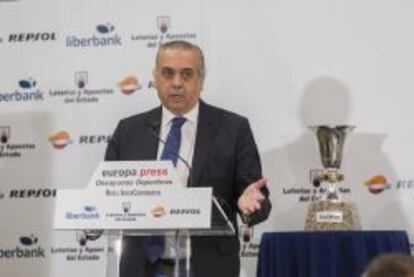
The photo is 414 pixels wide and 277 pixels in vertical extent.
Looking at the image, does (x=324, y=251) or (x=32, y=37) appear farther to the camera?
(x=32, y=37)

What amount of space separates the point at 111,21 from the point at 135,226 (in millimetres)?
2397

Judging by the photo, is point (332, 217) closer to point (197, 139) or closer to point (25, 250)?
point (197, 139)

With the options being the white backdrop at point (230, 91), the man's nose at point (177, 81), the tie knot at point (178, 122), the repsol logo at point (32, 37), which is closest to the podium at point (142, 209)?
the tie knot at point (178, 122)

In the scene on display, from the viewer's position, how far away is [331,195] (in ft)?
13.5

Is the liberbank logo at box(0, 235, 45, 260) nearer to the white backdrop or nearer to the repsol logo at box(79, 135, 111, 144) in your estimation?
the white backdrop

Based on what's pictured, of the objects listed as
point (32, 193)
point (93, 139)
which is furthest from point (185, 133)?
point (32, 193)

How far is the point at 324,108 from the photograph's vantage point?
4672 millimetres

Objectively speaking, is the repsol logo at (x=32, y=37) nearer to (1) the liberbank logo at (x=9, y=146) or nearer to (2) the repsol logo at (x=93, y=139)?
(1) the liberbank logo at (x=9, y=146)

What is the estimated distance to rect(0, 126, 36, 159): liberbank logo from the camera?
494cm

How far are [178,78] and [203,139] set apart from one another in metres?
0.32

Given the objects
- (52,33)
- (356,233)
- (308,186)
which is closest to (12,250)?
(52,33)

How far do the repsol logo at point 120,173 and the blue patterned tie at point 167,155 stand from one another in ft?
0.98

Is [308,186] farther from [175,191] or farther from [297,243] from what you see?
[175,191]

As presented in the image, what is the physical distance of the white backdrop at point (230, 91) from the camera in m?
4.61
